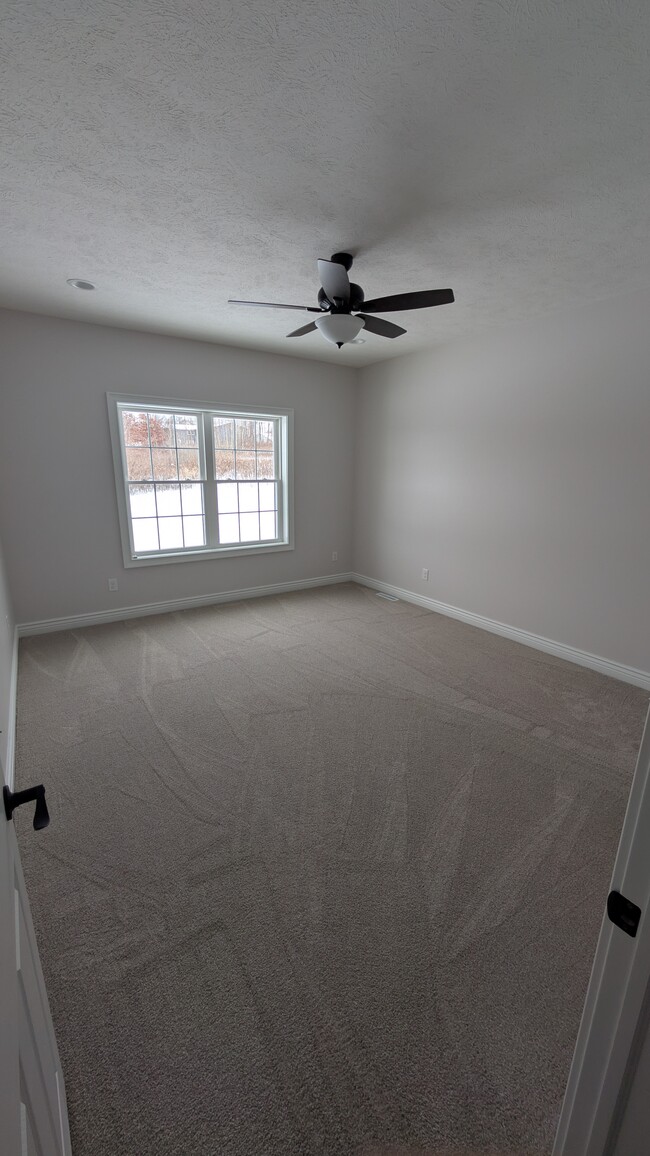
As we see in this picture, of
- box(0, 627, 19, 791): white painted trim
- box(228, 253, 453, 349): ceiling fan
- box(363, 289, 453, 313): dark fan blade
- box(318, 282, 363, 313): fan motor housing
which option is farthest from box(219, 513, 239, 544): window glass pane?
box(363, 289, 453, 313): dark fan blade

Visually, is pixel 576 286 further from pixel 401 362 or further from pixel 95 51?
pixel 95 51

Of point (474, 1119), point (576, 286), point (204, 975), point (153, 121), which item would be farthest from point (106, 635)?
point (576, 286)

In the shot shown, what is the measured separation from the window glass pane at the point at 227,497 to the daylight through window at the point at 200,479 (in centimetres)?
1

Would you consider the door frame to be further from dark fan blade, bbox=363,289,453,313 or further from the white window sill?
the white window sill

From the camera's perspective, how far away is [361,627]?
4.44 metres

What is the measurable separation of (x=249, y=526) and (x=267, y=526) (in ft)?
0.77

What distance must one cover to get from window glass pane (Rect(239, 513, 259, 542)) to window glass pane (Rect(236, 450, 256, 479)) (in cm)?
45

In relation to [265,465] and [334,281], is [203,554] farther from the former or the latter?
[334,281]

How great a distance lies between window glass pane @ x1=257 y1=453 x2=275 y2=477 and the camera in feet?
16.9

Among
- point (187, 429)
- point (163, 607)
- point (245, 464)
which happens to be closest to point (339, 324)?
point (187, 429)

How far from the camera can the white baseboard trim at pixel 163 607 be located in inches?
163

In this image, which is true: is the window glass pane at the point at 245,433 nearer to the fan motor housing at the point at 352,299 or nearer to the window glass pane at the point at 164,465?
the window glass pane at the point at 164,465

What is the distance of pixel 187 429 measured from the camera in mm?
4633

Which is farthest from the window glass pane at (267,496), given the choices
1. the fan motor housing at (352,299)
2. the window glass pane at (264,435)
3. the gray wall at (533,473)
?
the fan motor housing at (352,299)
